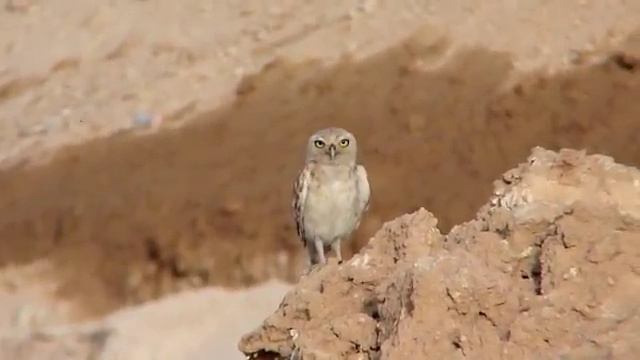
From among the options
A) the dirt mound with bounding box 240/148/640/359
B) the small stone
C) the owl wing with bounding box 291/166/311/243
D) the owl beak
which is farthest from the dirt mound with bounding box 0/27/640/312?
the dirt mound with bounding box 240/148/640/359

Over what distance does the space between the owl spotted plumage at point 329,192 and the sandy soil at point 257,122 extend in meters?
2.38

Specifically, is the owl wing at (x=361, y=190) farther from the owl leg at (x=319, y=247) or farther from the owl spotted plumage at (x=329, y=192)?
the owl leg at (x=319, y=247)

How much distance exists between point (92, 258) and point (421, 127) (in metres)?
2.59

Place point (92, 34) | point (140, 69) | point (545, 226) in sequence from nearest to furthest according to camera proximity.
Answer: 1. point (545, 226)
2. point (140, 69)
3. point (92, 34)

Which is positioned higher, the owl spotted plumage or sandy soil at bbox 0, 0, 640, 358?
sandy soil at bbox 0, 0, 640, 358

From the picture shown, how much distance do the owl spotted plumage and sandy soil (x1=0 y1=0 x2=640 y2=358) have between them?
93.8 inches

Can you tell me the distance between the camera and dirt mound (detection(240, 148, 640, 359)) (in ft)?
11.5

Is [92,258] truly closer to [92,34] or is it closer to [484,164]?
[484,164]

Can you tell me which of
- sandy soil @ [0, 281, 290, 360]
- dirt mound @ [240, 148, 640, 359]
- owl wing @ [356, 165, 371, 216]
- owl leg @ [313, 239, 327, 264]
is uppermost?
owl wing @ [356, 165, 371, 216]

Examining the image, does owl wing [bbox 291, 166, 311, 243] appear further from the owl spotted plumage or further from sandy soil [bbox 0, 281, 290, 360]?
sandy soil [bbox 0, 281, 290, 360]

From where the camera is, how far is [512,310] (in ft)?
11.7

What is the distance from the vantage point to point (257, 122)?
562 inches

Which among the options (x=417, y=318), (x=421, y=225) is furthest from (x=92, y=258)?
(x=417, y=318)

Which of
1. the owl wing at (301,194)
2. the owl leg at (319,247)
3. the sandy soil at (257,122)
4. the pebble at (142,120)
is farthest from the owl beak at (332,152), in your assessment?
the pebble at (142,120)
